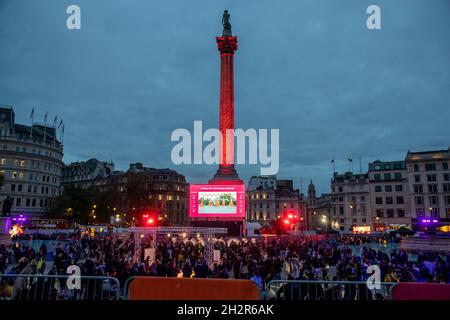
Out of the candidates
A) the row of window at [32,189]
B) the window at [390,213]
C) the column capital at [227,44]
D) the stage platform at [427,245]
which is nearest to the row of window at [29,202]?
the row of window at [32,189]

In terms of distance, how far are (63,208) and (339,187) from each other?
214 feet

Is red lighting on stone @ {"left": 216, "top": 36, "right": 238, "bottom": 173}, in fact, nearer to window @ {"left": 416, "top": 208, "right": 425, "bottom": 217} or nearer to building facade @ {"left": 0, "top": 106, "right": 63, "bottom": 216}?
building facade @ {"left": 0, "top": 106, "right": 63, "bottom": 216}

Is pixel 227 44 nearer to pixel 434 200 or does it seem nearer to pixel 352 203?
pixel 352 203

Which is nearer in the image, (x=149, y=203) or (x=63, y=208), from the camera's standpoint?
(x=63, y=208)

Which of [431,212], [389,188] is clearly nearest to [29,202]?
[389,188]

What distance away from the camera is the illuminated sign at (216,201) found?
3972 centimetres

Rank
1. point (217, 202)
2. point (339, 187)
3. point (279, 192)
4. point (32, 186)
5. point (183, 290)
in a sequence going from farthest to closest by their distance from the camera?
point (279, 192) < point (339, 187) < point (32, 186) < point (217, 202) < point (183, 290)

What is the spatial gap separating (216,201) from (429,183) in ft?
170

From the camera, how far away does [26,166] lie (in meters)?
64.9

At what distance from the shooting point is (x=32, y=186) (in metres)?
65.6

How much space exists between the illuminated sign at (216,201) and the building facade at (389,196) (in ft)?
157

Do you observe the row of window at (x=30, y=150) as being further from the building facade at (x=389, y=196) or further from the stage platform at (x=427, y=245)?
the building facade at (x=389, y=196)
